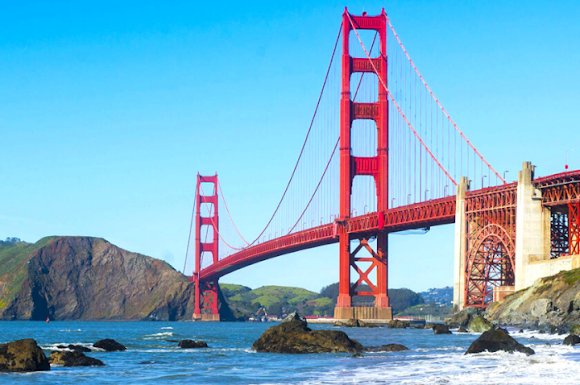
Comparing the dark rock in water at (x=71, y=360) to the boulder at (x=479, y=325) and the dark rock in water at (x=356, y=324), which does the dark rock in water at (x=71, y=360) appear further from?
the dark rock in water at (x=356, y=324)

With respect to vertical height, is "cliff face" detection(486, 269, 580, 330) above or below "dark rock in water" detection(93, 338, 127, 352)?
above

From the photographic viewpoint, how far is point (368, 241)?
99.6 meters

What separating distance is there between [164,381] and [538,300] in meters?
36.1

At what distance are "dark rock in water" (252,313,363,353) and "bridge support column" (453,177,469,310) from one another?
37691 millimetres

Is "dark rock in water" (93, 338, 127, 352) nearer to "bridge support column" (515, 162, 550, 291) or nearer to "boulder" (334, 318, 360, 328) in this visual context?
"bridge support column" (515, 162, 550, 291)

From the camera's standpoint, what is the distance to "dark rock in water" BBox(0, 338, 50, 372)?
37.3 metres

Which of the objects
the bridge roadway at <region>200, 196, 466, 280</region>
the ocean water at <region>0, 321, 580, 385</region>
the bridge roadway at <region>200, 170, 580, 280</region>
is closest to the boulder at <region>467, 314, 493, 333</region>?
the bridge roadway at <region>200, 170, 580, 280</region>

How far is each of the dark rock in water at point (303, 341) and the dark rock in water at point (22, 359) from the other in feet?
40.0

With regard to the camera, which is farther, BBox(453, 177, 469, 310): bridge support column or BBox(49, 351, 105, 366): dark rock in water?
BBox(453, 177, 469, 310): bridge support column

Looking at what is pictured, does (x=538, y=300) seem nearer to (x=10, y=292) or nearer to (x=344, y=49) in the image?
(x=344, y=49)

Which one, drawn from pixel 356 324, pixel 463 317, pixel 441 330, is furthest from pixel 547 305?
pixel 356 324

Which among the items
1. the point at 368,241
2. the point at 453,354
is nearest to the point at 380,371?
the point at 453,354

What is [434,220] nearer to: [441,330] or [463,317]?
[463,317]

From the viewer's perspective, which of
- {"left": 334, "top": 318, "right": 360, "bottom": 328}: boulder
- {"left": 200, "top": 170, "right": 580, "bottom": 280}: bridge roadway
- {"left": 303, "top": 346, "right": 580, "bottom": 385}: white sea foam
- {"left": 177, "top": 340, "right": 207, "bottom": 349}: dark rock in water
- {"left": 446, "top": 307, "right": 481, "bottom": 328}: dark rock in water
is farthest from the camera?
{"left": 334, "top": 318, "right": 360, "bottom": 328}: boulder
